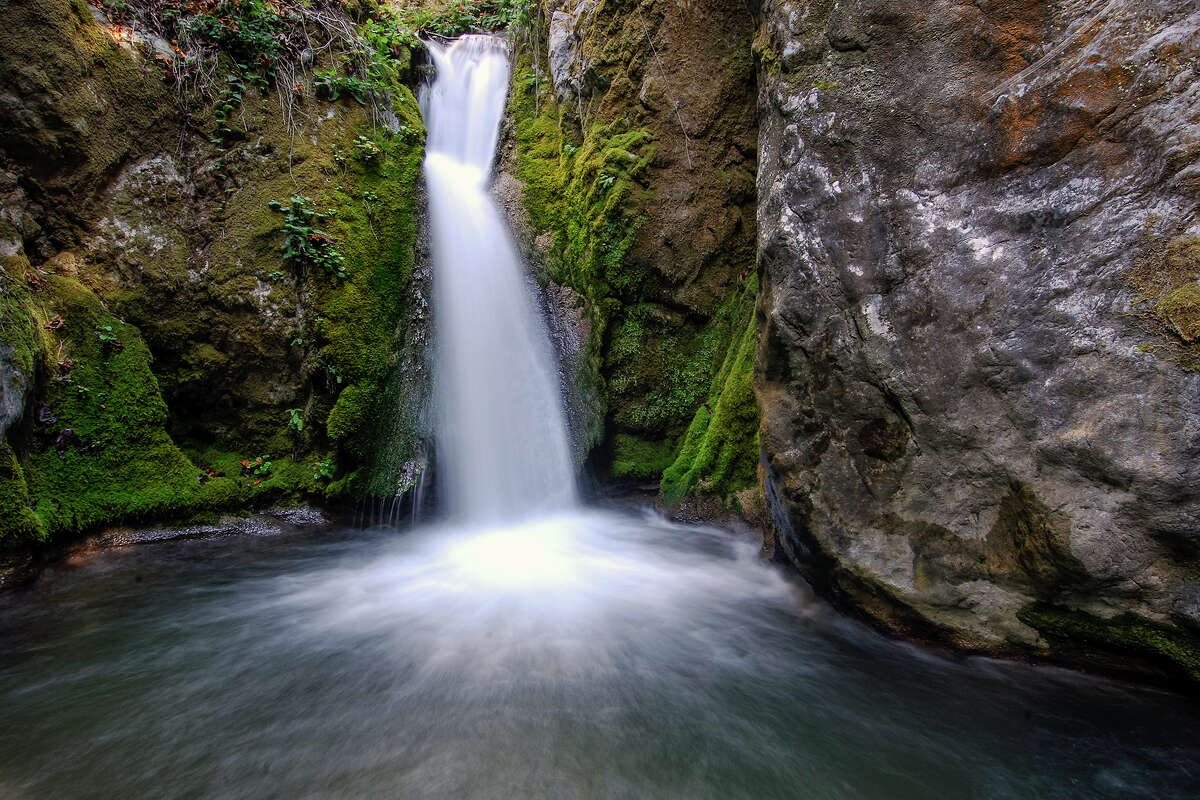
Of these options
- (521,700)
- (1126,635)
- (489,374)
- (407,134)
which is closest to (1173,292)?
(1126,635)

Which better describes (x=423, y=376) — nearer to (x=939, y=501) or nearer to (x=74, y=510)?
(x=74, y=510)

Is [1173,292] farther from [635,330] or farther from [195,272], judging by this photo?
[195,272]

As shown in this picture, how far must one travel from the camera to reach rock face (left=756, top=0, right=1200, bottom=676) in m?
2.26

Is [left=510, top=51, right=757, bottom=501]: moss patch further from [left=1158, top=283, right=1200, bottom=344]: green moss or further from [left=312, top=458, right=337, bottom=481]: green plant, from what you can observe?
[left=1158, top=283, right=1200, bottom=344]: green moss

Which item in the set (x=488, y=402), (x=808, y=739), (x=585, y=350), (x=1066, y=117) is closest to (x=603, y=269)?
(x=585, y=350)

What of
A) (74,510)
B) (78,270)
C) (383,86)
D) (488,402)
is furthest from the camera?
(383,86)

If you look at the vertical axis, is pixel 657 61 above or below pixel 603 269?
above

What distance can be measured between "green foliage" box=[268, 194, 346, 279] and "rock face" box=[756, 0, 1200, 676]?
4246 mm

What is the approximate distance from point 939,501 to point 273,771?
3.34 meters

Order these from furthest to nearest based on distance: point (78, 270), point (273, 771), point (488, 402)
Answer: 1. point (488, 402)
2. point (78, 270)
3. point (273, 771)

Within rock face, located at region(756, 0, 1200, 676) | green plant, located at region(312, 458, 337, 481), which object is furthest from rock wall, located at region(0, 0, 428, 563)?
rock face, located at region(756, 0, 1200, 676)

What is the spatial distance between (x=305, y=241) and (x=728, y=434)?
4596 mm

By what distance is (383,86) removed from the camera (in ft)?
21.3

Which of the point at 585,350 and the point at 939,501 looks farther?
the point at 585,350
